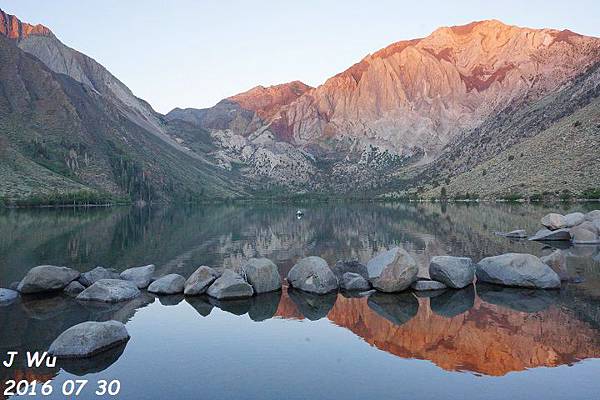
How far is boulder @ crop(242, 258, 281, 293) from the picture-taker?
111 feet

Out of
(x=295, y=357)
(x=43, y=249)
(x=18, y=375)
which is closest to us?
(x=18, y=375)

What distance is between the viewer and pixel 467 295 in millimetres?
32469

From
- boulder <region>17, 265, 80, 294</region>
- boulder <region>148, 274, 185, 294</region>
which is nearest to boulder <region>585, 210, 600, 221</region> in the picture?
boulder <region>148, 274, 185, 294</region>

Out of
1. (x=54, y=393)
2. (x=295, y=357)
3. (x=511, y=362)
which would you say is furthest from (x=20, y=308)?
(x=511, y=362)

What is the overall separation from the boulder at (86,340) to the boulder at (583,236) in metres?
54.7

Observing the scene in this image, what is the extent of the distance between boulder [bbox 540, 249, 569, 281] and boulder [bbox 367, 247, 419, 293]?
1161 cm

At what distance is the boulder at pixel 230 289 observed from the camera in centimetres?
3252

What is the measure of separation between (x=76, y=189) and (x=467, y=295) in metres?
186

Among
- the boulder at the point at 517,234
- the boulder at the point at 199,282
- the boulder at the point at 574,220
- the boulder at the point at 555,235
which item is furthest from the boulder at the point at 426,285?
the boulder at the point at 574,220

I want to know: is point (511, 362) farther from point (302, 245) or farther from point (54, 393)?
point (302, 245)

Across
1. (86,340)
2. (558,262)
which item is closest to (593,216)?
(558,262)

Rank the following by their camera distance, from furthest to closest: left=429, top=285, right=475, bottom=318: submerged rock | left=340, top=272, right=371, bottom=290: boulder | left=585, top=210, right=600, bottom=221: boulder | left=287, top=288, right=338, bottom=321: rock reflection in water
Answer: left=585, top=210, right=600, bottom=221: boulder, left=340, top=272, right=371, bottom=290: boulder, left=287, top=288, right=338, bottom=321: rock reflection in water, left=429, top=285, right=475, bottom=318: submerged rock

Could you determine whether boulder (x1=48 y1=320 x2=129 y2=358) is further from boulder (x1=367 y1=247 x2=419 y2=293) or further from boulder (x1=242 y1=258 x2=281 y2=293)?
boulder (x1=367 y1=247 x2=419 y2=293)

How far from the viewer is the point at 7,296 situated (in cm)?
3159
